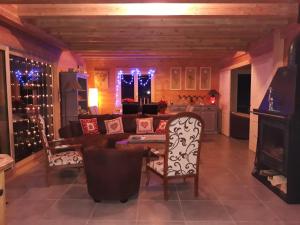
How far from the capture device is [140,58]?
9617 millimetres

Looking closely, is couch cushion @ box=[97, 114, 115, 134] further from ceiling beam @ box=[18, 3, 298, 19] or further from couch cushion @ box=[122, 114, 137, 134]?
ceiling beam @ box=[18, 3, 298, 19]

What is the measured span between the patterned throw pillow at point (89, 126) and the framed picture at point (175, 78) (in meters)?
4.51

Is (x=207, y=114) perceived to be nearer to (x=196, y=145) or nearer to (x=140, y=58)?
(x=140, y=58)

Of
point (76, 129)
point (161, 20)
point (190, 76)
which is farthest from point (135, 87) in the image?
point (161, 20)

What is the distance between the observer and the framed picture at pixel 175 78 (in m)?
9.70

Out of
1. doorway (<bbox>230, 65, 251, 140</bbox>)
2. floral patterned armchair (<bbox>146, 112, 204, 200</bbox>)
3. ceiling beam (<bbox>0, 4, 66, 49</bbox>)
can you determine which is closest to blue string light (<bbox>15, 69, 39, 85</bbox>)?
ceiling beam (<bbox>0, 4, 66, 49</bbox>)

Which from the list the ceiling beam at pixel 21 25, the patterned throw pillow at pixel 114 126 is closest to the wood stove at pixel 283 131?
the patterned throw pillow at pixel 114 126

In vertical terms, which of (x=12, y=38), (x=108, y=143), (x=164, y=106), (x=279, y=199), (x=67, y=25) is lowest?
(x=279, y=199)

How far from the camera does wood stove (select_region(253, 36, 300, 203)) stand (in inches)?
132

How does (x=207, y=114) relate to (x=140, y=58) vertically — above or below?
below

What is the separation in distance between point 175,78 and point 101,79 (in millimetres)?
2839

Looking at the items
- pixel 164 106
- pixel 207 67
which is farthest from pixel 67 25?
pixel 207 67

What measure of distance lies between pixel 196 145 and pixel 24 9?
11.9 feet

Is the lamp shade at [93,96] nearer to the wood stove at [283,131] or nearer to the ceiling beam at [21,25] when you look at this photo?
the ceiling beam at [21,25]
